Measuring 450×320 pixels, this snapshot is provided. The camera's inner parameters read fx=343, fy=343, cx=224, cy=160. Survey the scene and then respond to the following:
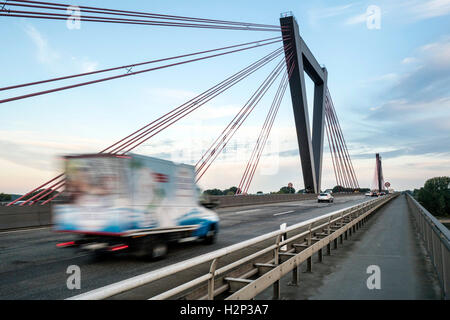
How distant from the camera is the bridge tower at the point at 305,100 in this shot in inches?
1543

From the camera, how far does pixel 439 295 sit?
587cm

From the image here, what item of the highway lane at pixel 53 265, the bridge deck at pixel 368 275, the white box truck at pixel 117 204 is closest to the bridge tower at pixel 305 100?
the bridge deck at pixel 368 275

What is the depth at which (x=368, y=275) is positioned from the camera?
7.06m

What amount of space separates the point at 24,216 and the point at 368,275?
13553 mm

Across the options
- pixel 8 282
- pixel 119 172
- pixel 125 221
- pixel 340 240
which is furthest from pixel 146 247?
pixel 340 240

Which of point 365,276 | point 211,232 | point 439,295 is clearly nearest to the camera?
point 439,295

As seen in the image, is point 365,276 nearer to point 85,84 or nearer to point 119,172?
point 119,172

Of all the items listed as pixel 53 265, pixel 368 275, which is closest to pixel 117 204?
pixel 53 265

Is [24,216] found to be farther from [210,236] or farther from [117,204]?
[117,204]

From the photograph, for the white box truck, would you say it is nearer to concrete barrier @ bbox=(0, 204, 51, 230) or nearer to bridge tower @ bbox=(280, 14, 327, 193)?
concrete barrier @ bbox=(0, 204, 51, 230)

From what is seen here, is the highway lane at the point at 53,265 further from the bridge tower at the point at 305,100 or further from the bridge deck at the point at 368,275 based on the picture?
the bridge tower at the point at 305,100

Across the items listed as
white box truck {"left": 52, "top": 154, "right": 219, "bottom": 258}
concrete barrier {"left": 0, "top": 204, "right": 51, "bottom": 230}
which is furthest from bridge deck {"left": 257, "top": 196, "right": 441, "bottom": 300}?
concrete barrier {"left": 0, "top": 204, "right": 51, "bottom": 230}

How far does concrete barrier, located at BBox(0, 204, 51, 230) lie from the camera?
13603 mm
